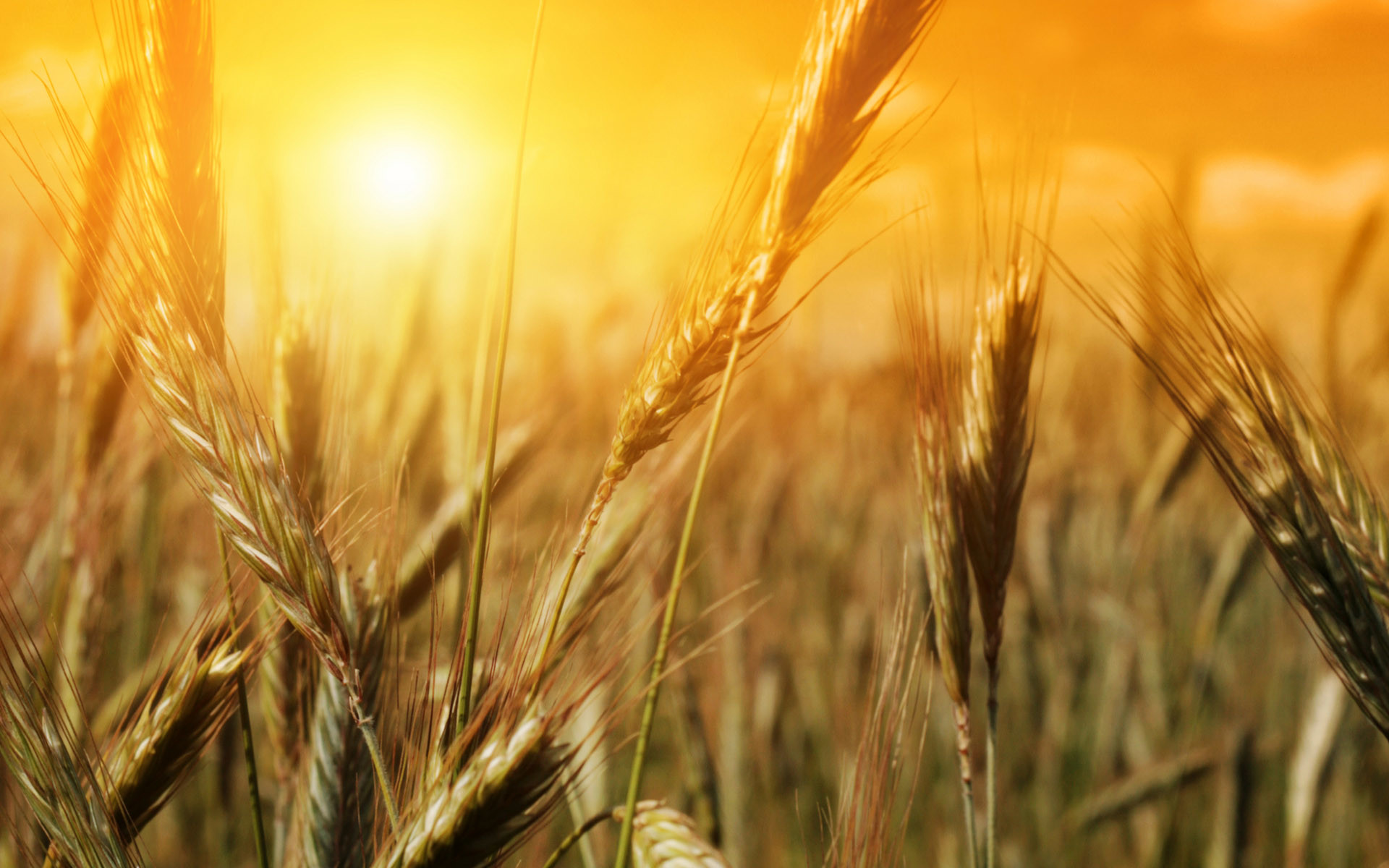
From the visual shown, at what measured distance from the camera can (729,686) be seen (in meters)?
1.23

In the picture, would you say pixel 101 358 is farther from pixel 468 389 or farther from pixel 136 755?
pixel 468 389

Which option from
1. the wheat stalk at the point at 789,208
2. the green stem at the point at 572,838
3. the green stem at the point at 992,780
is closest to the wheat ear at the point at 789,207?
the wheat stalk at the point at 789,208

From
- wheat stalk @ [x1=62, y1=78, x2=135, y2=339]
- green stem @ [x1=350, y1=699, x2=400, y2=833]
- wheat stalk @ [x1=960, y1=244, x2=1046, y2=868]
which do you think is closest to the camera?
green stem @ [x1=350, y1=699, x2=400, y2=833]

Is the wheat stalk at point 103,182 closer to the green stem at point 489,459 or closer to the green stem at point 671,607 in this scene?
the green stem at point 489,459

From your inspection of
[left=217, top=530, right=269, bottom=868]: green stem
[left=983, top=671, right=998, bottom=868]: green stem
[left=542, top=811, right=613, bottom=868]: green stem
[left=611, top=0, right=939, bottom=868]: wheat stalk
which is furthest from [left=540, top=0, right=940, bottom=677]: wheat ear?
[left=983, top=671, right=998, bottom=868]: green stem

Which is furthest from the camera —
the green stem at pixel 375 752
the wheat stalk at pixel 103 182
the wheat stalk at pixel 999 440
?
the wheat stalk at pixel 999 440

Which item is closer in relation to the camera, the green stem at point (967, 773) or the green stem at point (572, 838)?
the green stem at point (572, 838)

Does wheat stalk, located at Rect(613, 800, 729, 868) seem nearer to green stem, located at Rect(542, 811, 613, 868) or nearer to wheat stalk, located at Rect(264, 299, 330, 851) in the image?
green stem, located at Rect(542, 811, 613, 868)

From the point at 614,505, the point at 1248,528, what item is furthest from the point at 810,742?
the point at 614,505

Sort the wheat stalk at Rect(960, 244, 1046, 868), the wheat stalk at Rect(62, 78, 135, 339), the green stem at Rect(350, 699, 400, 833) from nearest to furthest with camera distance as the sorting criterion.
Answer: the green stem at Rect(350, 699, 400, 833), the wheat stalk at Rect(62, 78, 135, 339), the wheat stalk at Rect(960, 244, 1046, 868)

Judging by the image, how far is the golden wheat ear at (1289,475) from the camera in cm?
55

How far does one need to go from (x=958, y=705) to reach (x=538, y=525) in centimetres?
139

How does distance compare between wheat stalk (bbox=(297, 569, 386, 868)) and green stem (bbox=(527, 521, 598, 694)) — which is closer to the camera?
green stem (bbox=(527, 521, 598, 694))

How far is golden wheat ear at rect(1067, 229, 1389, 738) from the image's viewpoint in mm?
550
